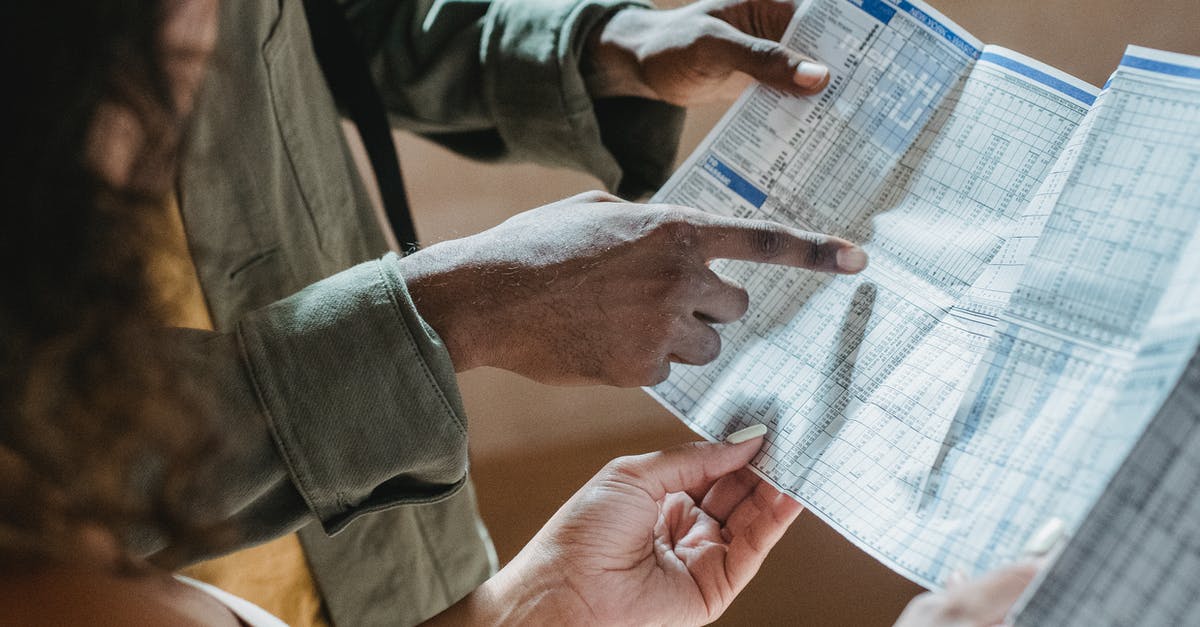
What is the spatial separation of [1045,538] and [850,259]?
0.23 m

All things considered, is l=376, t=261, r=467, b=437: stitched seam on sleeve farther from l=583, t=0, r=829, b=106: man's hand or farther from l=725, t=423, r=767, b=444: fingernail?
l=583, t=0, r=829, b=106: man's hand

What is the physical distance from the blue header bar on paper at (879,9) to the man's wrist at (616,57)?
0.20m

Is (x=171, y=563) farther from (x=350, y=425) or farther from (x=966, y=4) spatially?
(x=966, y=4)

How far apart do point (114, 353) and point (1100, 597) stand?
0.49 metres

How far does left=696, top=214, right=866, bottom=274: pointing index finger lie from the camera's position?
0.57m

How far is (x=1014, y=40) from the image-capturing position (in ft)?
2.96

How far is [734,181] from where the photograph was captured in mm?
657

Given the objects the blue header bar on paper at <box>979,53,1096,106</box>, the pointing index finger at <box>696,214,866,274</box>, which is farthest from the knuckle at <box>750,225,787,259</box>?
the blue header bar on paper at <box>979,53,1096,106</box>

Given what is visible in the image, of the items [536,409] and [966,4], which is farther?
[536,409]

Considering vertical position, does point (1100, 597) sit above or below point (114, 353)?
above

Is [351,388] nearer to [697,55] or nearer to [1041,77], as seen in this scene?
[697,55]

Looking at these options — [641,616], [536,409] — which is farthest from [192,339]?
[536,409]

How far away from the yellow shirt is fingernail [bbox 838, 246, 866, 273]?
0.46 m

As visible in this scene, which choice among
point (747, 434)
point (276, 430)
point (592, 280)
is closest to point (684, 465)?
point (747, 434)
